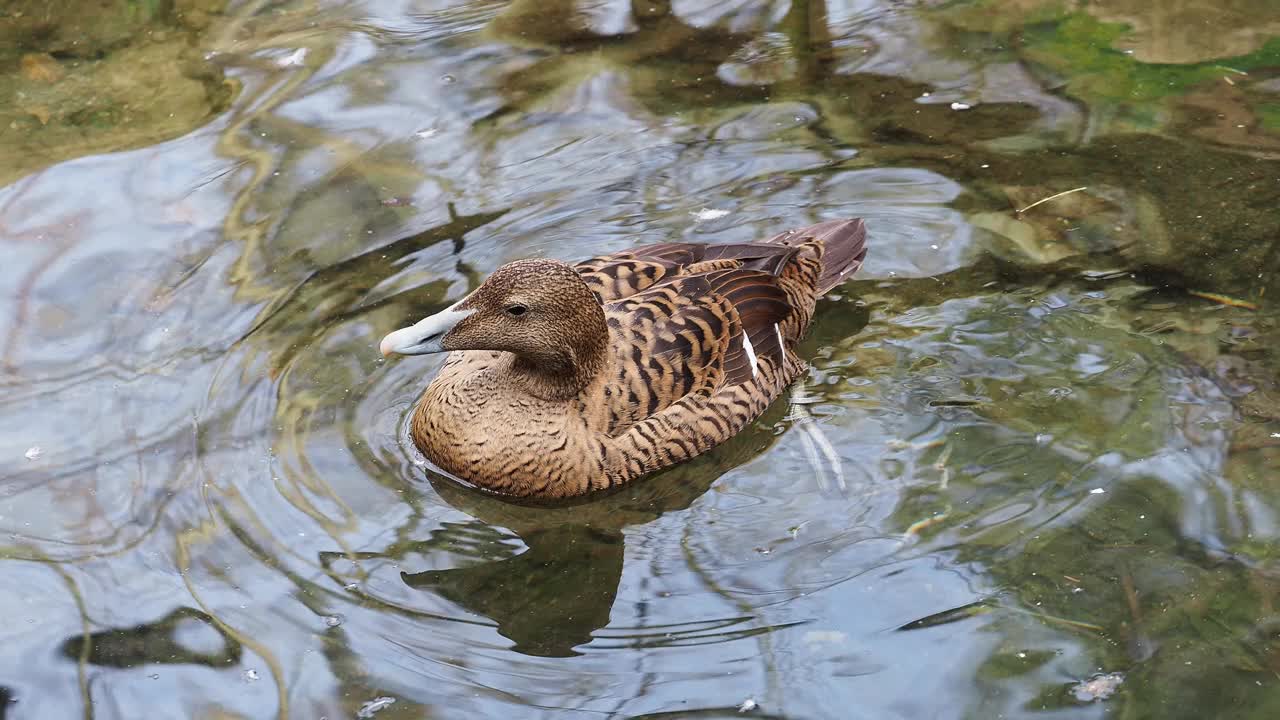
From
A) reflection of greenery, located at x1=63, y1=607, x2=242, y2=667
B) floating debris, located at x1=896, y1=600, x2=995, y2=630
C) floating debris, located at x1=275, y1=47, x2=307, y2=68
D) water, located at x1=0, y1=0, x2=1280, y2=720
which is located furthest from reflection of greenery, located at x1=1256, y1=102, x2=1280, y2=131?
reflection of greenery, located at x1=63, y1=607, x2=242, y2=667

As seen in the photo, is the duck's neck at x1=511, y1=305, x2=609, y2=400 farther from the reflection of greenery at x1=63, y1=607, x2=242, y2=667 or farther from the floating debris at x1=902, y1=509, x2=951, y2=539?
the reflection of greenery at x1=63, y1=607, x2=242, y2=667

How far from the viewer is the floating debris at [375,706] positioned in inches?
185

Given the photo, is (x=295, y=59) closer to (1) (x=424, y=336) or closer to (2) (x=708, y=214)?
(2) (x=708, y=214)

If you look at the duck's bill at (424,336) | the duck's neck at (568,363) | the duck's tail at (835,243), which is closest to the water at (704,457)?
the duck's tail at (835,243)

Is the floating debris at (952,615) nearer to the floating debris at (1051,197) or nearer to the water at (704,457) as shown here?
the water at (704,457)

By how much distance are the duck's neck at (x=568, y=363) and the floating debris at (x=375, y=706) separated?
1.51 m

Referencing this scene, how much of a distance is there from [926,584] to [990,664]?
42 centimetres

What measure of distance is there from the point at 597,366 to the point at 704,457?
0.64 meters

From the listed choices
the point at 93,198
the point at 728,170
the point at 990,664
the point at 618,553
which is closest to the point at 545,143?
the point at 728,170

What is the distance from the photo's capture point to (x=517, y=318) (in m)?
5.52

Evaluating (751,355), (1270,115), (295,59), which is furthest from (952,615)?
(295,59)

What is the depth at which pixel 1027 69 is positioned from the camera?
319 inches

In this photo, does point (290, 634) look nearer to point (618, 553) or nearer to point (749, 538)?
point (618, 553)

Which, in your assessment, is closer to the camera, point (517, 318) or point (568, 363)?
point (517, 318)
